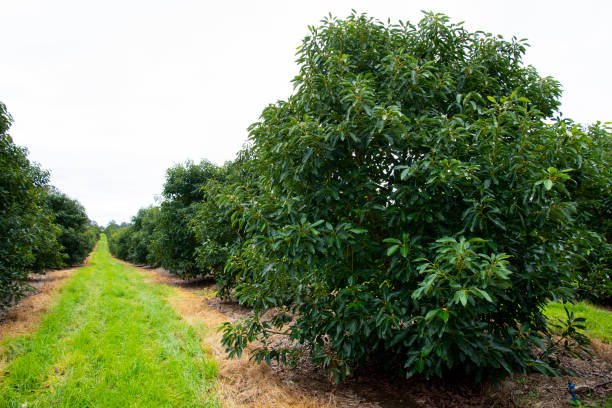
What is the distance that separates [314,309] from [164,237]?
46.3 feet

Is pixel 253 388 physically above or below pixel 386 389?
below

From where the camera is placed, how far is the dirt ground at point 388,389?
3.81 m

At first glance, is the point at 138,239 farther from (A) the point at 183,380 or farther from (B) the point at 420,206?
(B) the point at 420,206

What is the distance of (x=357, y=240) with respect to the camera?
3.54 m

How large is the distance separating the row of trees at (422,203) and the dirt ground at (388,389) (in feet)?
1.43

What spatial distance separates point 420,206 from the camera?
3361mm

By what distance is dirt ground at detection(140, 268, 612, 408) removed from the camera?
3811mm

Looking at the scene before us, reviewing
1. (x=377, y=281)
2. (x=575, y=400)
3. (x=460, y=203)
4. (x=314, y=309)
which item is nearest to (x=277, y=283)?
(x=314, y=309)

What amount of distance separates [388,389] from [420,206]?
2.64 metres

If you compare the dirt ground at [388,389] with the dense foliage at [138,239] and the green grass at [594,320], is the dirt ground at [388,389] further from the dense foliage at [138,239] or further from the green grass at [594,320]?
the dense foliage at [138,239]

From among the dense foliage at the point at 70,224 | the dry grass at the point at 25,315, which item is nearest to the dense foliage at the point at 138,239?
the dense foliage at the point at 70,224

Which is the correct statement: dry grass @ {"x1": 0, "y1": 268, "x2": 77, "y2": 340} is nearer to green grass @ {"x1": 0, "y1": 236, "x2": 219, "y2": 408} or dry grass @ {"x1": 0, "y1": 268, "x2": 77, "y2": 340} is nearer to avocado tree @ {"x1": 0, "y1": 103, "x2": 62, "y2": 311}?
green grass @ {"x1": 0, "y1": 236, "x2": 219, "y2": 408}

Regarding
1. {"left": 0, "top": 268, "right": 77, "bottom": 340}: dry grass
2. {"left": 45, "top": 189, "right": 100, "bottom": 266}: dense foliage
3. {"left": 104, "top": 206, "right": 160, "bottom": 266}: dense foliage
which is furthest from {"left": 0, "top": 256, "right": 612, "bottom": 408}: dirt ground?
{"left": 45, "top": 189, "right": 100, "bottom": 266}: dense foliage

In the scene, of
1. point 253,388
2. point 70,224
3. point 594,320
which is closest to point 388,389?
point 253,388
